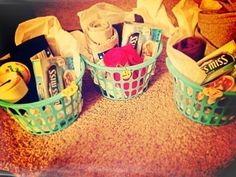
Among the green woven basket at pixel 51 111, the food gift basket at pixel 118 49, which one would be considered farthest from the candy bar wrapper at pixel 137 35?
the green woven basket at pixel 51 111

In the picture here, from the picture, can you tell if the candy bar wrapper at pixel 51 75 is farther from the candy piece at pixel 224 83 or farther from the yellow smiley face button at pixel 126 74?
the candy piece at pixel 224 83

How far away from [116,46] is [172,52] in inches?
4.9

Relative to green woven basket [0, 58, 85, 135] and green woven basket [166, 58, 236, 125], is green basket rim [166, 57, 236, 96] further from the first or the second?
green woven basket [0, 58, 85, 135]

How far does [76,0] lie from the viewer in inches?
28.4

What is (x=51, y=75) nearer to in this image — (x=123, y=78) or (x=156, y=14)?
(x=123, y=78)

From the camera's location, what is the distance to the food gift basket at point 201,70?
24.8 inches

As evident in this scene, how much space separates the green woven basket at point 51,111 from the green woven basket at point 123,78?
45mm

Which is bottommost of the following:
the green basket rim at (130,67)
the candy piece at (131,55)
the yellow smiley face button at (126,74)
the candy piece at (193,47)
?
the yellow smiley face button at (126,74)

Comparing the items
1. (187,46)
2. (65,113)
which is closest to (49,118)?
(65,113)

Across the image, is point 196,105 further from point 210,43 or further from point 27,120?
point 27,120

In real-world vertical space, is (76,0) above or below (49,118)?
above

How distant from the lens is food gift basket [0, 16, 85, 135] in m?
0.65

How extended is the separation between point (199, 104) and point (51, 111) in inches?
12.0

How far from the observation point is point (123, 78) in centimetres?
70
